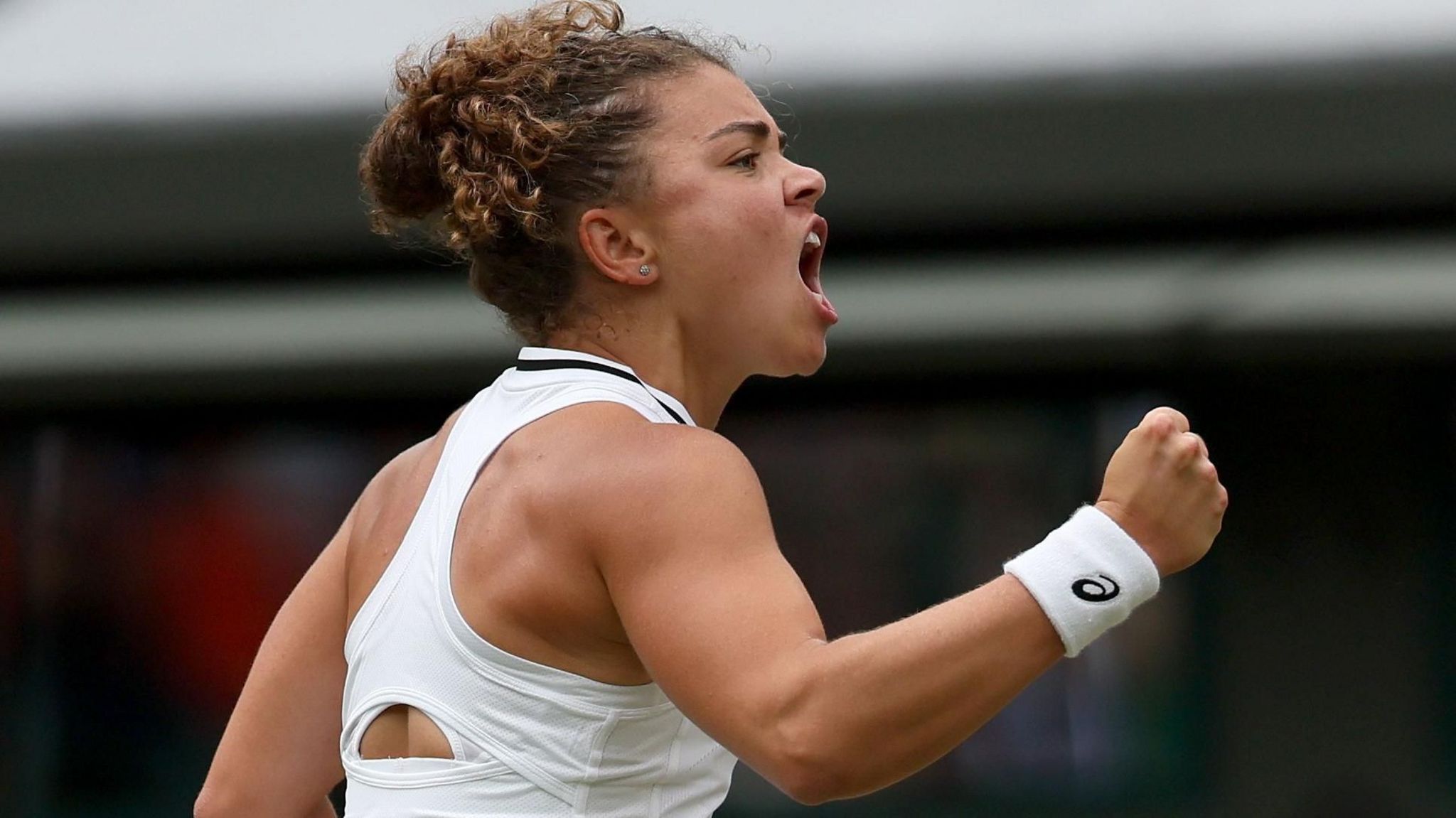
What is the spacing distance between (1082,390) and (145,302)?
2.87 m

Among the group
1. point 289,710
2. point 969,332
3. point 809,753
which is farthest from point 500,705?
point 969,332

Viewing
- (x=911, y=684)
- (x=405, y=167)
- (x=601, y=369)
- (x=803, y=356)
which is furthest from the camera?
(x=405, y=167)

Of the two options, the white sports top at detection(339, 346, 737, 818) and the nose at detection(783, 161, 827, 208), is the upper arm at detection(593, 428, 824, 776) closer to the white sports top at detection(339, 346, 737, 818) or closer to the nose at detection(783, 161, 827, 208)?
the white sports top at detection(339, 346, 737, 818)

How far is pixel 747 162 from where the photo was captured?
1.95m

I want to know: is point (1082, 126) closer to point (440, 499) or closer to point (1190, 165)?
point (1190, 165)

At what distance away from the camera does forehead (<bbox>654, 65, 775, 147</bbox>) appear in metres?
1.93

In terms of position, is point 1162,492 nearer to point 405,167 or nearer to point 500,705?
point 500,705

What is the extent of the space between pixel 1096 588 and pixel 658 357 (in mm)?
577

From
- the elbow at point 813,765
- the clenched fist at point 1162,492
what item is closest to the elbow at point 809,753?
the elbow at point 813,765

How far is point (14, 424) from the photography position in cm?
587

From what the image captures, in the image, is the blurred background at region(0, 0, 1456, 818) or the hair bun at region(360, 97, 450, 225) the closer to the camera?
the hair bun at region(360, 97, 450, 225)

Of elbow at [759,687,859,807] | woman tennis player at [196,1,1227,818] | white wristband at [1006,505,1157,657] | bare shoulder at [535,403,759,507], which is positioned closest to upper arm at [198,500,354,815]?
woman tennis player at [196,1,1227,818]

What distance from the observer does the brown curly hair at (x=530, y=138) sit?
75.5 inches

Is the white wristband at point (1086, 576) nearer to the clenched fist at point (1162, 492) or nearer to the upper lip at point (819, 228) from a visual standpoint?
the clenched fist at point (1162, 492)
